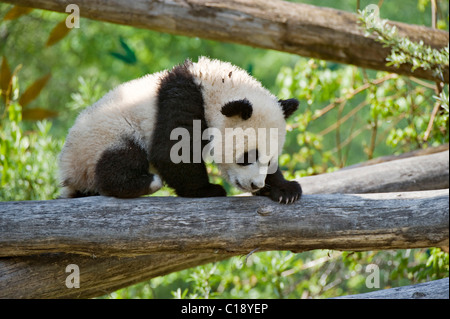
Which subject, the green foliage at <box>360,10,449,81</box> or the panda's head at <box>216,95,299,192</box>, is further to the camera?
the green foliage at <box>360,10,449,81</box>

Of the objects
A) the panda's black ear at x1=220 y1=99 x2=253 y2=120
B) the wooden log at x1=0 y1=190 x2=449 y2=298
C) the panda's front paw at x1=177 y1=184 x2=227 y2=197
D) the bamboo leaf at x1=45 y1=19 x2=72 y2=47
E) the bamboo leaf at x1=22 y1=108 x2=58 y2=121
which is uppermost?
the bamboo leaf at x1=45 y1=19 x2=72 y2=47

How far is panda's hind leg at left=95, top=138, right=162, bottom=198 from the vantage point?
8.46 ft

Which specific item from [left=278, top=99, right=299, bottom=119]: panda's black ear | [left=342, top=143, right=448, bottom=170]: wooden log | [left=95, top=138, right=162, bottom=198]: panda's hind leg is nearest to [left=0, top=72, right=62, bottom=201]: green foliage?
[left=95, top=138, right=162, bottom=198]: panda's hind leg

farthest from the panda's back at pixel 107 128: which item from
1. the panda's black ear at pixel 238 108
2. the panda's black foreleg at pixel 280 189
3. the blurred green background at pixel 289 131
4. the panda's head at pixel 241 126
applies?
the blurred green background at pixel 289 131

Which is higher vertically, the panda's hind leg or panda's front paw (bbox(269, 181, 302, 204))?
the panda's hind leg

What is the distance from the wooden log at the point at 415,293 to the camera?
245cm

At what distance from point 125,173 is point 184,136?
36 cm

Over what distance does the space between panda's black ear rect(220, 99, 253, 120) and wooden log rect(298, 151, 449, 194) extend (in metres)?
0.94

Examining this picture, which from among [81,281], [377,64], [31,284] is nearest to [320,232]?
[81,281]

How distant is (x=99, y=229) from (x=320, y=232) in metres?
1.04

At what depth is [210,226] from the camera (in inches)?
95.4

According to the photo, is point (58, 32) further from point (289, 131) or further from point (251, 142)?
point (251, 142)

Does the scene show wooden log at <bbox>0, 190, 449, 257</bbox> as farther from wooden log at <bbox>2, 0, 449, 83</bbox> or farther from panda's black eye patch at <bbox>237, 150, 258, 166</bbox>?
wooden log at <bbox>2, 0, 449, 83</bbox>

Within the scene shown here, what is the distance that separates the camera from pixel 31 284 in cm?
249
